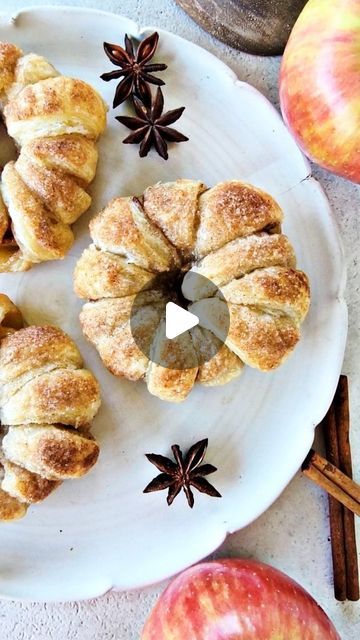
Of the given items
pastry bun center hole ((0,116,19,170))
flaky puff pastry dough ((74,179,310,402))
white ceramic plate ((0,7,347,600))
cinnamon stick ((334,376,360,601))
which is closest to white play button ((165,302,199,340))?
flaky puff pastry dough ((74,179,310,402))

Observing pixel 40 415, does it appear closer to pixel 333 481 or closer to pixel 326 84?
→ pixel 333 481

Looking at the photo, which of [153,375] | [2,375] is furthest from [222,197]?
[2,375]

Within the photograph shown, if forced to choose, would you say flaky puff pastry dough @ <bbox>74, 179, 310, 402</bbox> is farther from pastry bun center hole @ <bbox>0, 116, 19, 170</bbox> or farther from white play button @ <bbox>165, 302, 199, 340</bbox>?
pastry bun center hole @ <bbox>0, 116, 19, 170</bbox>

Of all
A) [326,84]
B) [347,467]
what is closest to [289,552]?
[347,467]

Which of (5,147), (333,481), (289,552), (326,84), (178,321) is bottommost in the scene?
(289,552)

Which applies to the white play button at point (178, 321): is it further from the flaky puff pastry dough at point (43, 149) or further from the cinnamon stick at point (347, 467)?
the cinnamon stick at point (347, 467)

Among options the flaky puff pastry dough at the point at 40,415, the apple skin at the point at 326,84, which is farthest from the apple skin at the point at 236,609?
the apple skin at the point at 326,84

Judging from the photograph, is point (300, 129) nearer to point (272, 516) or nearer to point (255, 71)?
point (255, 71)
